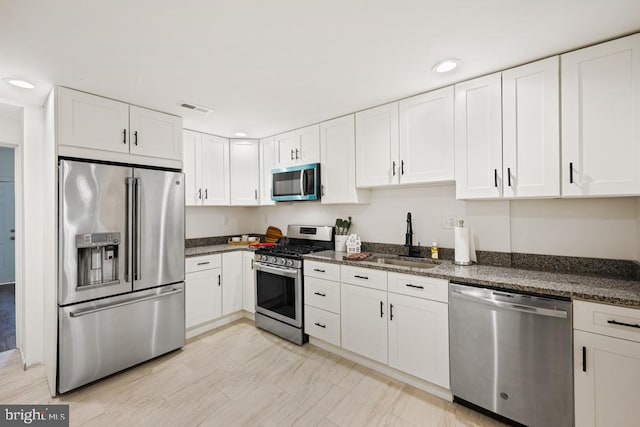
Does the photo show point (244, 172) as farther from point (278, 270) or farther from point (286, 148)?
point (278, 270)

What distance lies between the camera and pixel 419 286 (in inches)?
85.7

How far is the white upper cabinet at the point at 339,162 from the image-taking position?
117 inches

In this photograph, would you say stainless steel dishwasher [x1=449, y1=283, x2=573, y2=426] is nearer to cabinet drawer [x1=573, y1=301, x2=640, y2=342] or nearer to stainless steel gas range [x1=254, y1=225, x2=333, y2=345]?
cabinet drawer [x1=573, y1=301, x2=640, y2=342]

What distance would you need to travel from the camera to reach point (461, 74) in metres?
2.13

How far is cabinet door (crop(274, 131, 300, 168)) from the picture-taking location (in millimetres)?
3469

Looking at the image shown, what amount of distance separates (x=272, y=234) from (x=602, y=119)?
3477 millimetres

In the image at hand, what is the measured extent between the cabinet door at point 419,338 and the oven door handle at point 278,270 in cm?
108

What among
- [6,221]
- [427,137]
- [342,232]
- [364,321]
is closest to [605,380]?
[364,321]

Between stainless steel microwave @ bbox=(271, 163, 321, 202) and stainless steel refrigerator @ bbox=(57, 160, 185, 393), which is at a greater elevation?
stainless steel microwave @ bbox=(271, 163, 321, 202)

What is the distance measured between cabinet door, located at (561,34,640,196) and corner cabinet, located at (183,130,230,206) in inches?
134

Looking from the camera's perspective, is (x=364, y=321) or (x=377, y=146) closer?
(x=364, y=321)

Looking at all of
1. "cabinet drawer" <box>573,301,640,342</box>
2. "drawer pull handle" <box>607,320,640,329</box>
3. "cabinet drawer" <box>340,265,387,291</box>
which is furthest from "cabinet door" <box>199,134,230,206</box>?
"drawer pull handle" <box>607,320,640,329</box>

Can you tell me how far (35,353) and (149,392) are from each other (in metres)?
1.37

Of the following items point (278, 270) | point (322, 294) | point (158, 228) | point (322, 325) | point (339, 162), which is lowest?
point (322, 325)
